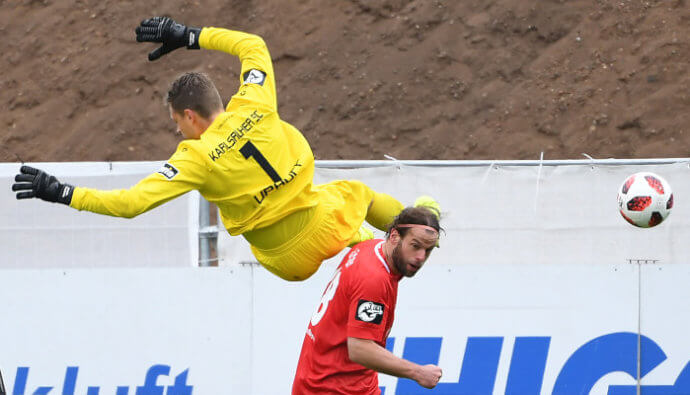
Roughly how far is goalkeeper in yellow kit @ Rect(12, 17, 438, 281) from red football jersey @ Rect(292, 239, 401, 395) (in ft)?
1.62

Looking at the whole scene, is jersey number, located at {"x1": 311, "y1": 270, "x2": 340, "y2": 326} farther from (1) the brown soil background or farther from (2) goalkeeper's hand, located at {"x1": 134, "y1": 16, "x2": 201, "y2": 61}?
(1) the brown soil background

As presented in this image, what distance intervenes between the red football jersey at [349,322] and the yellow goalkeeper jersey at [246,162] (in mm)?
627

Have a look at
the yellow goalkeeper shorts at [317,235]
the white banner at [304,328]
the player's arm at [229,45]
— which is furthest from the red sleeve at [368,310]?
the white banner at [304,328]

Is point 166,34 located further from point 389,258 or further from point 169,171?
point 389,258

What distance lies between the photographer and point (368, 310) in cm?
511

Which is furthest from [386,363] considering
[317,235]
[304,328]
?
[304,328]

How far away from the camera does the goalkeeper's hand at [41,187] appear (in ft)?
16.2

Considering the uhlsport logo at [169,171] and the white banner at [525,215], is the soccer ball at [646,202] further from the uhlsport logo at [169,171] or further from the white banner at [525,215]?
the uhlsport logo at [169,171]

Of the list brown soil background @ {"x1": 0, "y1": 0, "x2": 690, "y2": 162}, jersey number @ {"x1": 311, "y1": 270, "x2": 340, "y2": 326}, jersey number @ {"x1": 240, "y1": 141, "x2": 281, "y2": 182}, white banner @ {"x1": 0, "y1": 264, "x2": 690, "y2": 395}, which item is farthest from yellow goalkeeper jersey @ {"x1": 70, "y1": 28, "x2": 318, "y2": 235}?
brown soil background @ {"x1": 0, "y1": 0, "x2": 690, "y2": 162}

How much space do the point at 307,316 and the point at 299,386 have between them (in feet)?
10.0

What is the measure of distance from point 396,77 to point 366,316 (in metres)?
10.2

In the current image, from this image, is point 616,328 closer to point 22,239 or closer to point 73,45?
point 22,239

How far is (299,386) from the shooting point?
5.53m

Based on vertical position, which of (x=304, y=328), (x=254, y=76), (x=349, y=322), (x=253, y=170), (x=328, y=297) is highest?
(x=254, y=76)
